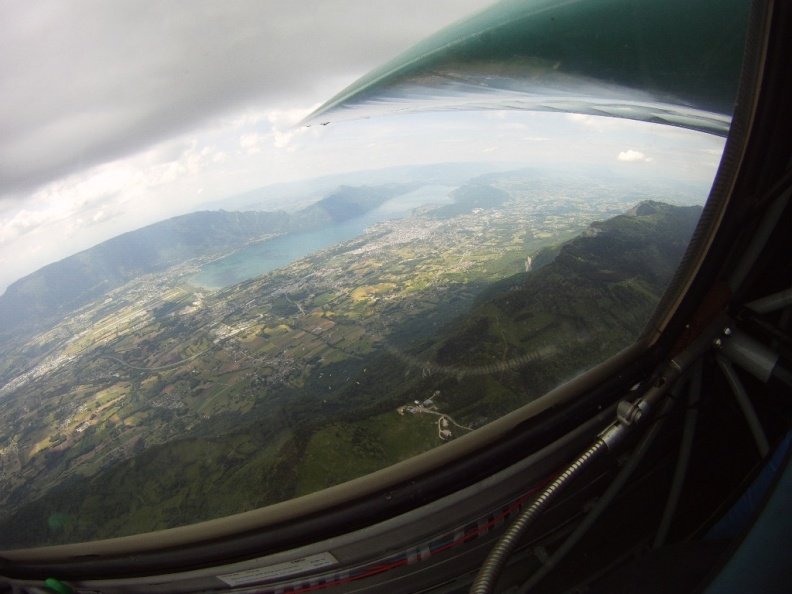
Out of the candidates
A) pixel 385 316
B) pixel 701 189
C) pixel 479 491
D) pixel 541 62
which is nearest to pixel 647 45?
pixel 541 62

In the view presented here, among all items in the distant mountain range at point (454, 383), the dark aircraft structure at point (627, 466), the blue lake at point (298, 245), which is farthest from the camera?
the blue lake at point (298, 245)

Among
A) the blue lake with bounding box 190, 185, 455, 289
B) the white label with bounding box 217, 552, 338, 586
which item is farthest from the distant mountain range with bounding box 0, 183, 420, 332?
the white label with bounding box 217, 552, 338, 586

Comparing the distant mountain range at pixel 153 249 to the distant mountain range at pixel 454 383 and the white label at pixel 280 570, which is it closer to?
the distant mountain range at pixel 454 383

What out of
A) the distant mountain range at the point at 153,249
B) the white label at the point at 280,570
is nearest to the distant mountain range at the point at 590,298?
the white label at the point at 280,570

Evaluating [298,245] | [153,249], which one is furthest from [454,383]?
[153,249]

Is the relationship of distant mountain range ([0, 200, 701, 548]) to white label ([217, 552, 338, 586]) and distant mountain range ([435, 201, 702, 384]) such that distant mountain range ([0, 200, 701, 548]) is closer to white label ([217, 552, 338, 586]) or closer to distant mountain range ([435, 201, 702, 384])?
distant mountain range ([435, 201, 702, 384])
